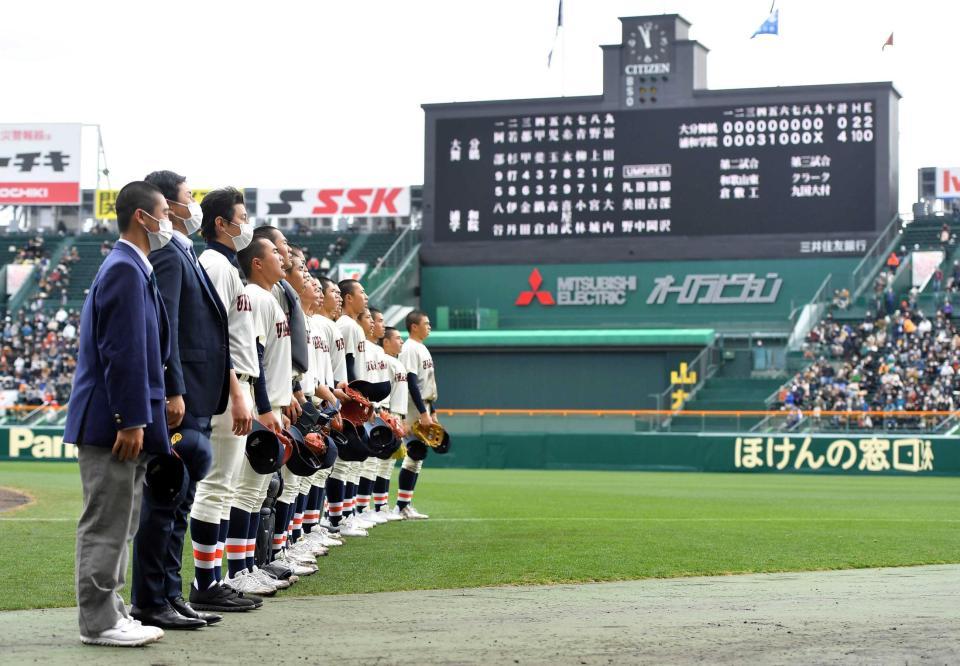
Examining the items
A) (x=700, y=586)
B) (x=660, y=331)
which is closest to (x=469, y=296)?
(x=660, y=331)

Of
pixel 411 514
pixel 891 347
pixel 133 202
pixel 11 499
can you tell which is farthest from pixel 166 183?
pixel 891 347

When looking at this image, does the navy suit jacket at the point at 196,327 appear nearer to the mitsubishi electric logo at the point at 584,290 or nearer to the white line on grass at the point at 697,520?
the white line on grass at the point at 697,520

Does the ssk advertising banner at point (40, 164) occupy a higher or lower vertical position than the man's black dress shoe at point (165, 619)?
higher

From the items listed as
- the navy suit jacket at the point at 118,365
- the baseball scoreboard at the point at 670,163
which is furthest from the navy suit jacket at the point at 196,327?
the baseball scoreboard at the point at 670,163

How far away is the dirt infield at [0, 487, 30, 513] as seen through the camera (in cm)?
1809

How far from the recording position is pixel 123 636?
6.48 metres

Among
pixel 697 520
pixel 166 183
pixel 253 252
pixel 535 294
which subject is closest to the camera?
pixel 166 183

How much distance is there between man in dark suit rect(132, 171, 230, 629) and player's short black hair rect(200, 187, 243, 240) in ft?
1.75

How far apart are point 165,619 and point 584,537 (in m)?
6.88

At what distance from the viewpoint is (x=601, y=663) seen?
602 centimetres

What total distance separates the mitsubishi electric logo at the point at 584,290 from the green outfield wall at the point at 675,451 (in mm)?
9171

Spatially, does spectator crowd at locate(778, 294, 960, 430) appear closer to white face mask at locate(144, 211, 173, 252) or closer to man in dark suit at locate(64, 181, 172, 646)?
white face mask at locate(144, 211, 173, 252)

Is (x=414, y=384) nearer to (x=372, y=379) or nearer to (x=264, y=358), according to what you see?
(x=372, y=379)

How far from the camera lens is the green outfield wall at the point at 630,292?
41.3 meters
